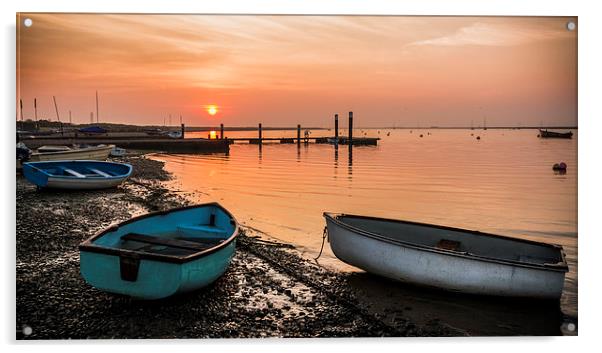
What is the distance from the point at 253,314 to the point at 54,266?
8.14 feet

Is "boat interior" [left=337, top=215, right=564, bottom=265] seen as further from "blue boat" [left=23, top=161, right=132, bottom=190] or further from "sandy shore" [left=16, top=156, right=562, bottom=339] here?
"blue boat" [left=23, top=161, right=132, bottom=190]

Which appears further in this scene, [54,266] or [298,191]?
[298,191]

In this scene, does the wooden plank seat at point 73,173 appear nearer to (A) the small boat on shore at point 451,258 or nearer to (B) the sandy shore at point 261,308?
(B) the sandy shore at point 261,308

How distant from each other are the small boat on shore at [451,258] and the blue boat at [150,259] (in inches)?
56.0

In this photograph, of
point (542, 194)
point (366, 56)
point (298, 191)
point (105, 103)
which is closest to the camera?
point (366, 56)

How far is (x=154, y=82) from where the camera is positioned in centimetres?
625

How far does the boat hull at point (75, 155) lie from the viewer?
12555 mm

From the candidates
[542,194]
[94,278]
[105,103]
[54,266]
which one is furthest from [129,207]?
[542,194]

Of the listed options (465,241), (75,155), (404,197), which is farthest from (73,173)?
(465,241)

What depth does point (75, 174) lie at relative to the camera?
11.3 m

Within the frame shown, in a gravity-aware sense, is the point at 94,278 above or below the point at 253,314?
above

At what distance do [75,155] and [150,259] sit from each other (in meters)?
11.9

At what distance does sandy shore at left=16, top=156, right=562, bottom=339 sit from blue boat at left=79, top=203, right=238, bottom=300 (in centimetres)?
28

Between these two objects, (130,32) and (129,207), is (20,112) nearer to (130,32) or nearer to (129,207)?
(130,32)
